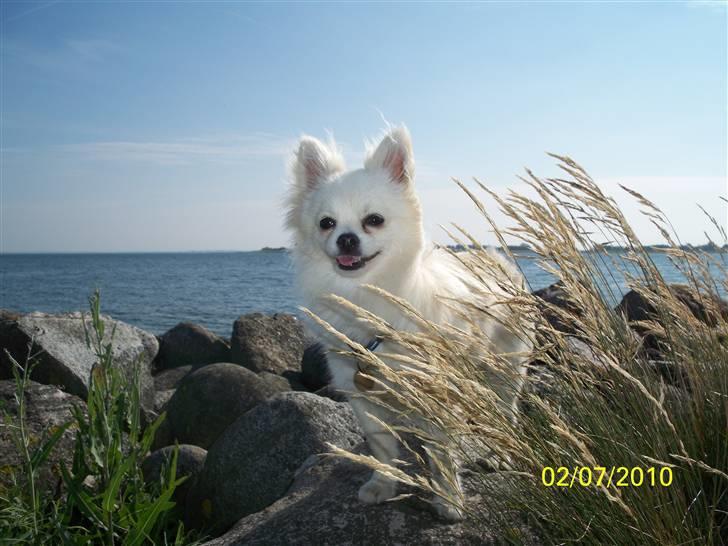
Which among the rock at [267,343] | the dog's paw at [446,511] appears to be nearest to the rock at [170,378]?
the rock at [267,343]

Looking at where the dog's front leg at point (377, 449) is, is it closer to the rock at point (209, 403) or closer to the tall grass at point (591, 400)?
the tall grass at point (591, 400)

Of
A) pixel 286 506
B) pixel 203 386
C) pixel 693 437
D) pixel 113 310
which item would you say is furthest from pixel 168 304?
pixel 693 437

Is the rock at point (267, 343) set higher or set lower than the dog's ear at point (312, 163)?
lower

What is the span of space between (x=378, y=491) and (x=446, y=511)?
0.39m

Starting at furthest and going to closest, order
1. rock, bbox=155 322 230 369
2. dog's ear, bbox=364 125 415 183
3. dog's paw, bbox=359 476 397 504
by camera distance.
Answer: rock, bbox=155 322 230 369 < dog's ear, bbox=364 125 415 183 < dog's paw, bbox=359 476 397 504

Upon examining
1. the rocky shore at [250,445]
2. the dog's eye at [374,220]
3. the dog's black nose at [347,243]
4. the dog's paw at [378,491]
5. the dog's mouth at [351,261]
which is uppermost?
the dog's eye at [374,220]

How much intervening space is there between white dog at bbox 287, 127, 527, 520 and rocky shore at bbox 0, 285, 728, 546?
0.91 ft

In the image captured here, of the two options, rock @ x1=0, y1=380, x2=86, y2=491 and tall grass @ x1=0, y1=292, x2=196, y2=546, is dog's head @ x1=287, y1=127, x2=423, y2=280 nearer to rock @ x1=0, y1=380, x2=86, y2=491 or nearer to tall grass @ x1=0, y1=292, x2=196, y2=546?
tall grass @ x1=0, y1=292, x2=196, y2=546

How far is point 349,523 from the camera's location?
2553 mm

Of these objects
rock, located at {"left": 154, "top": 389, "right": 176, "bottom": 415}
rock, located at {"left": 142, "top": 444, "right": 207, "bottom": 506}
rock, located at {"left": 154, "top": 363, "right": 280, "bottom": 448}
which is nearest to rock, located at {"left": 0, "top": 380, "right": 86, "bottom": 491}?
rock, located at {"left": 142, "top": 444, "right": 207, "bottom": 506}

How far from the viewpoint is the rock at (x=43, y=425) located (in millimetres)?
3839

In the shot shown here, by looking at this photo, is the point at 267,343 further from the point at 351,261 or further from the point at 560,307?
the point at 560,307

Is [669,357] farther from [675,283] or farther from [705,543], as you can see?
[705,543]

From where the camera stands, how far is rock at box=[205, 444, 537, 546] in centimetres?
232
